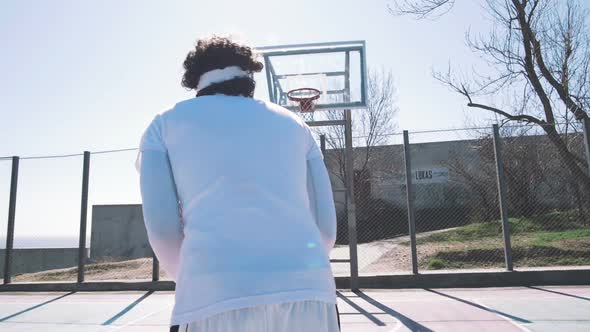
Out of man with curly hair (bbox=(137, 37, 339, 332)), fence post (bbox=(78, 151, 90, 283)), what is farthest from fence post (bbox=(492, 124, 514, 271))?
fence post (bbox=(78, 151, 90, 283))

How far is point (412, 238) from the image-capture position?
7102 millimetres

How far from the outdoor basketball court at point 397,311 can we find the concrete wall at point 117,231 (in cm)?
878

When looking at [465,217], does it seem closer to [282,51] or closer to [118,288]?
[282,51]

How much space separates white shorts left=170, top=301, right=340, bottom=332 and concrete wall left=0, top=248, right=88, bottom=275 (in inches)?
704

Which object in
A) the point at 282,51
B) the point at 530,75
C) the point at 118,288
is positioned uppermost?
the point at 530,75

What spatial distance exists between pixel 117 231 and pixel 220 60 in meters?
16.0

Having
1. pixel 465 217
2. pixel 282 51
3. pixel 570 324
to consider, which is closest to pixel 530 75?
pixel 465 217

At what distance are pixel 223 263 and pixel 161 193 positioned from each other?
0.28 m

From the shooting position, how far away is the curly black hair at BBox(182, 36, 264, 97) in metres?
1.48

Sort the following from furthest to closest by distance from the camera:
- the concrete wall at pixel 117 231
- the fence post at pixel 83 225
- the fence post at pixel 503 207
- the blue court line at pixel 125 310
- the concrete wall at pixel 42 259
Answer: the concrete wall at pixel 42 259 → the concrete wall at pixel 117 231 → the fence post at pixel 83 225 → the fence post at pixel 503 207 → the blue court line at pixel 125 310

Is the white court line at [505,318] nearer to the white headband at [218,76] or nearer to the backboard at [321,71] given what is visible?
the backboard at [321,71]

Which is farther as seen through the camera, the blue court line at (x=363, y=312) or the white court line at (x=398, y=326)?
the blue court line at (x=363, y=312)

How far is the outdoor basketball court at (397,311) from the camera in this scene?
15.1 ft

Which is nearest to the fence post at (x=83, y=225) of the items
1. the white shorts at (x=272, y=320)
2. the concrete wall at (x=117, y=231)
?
the white shorts at (x=272, y=320)
